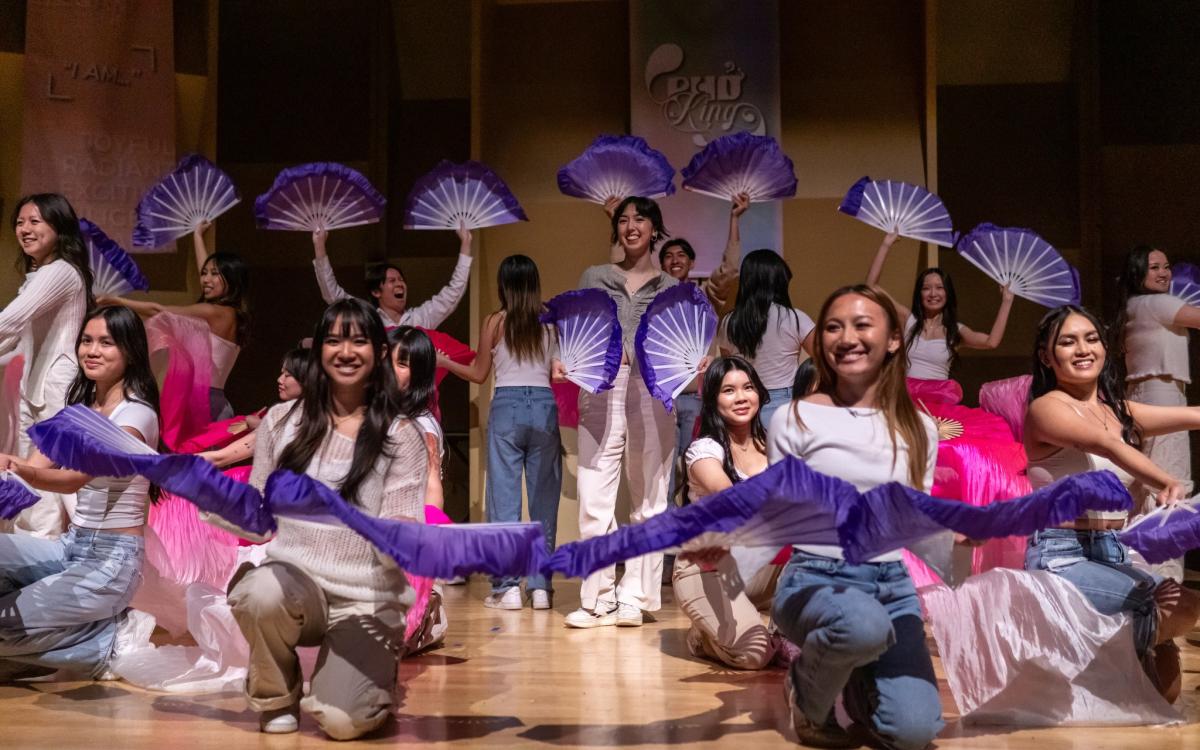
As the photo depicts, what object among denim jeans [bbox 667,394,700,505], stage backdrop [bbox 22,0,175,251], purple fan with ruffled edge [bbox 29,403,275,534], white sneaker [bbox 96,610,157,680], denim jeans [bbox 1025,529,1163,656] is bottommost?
white sneaker [bbox 96,610,157,680]

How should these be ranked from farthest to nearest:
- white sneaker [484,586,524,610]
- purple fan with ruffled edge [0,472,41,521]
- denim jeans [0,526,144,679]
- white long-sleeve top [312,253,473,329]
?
white long-sleeve top [312,253,473,329] → white sneaker [484,586,524,610] → denim jeans [0,526,144,679] → purple fan with ruffled edge [0,472,41,521]

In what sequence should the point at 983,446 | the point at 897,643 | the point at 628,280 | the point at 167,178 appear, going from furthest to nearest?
the point at 167,178, the point at 628,280, the point at 983,446, the point at 897,643

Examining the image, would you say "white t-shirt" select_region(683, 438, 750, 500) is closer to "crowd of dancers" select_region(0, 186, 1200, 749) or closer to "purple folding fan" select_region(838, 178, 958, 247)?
"crowd of dancers" select_region(0, 186, 1200, 749)

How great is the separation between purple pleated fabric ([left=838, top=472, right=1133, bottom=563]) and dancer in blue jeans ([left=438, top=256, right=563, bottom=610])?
2551 millimetres

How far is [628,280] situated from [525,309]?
0.50 metres

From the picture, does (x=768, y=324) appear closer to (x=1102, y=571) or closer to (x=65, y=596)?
(x=1102, y=571)

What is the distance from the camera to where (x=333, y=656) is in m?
2.75

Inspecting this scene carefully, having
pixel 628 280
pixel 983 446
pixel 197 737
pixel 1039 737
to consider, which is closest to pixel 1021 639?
pixel 1039 737

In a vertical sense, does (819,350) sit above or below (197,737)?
above

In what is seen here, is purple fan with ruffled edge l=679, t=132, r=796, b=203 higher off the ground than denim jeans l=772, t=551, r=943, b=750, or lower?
higher

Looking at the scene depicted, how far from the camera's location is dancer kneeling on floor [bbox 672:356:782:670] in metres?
3.46

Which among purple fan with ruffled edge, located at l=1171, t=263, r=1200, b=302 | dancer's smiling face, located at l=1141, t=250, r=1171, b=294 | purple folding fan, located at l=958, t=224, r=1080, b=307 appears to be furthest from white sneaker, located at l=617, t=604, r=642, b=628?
purple fan with ruffled edge, located at l=1171, t=263, r=1200, b=302

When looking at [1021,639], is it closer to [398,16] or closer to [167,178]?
[167,178]

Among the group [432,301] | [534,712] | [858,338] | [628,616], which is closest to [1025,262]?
[628,616]
